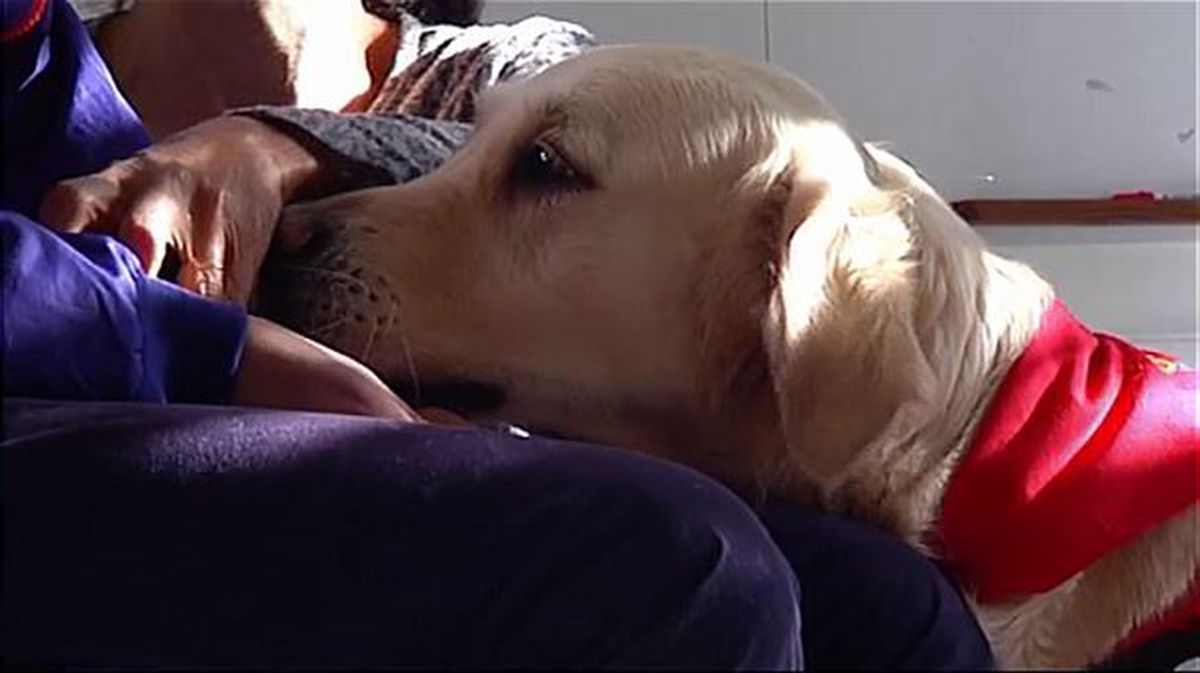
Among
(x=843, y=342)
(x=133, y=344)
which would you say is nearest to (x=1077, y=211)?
(x=843, y=342)

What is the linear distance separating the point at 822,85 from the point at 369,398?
2352 millimetres

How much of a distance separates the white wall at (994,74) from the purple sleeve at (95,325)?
7.74ft

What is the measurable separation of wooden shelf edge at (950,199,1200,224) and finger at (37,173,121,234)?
218cm

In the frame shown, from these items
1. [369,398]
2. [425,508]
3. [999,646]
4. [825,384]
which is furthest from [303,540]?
[999,646]

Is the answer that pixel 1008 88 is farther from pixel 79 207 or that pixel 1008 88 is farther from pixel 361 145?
pixel 79 207

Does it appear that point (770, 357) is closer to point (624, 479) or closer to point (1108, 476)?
point (1108, 476)

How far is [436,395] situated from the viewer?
3.94 feet

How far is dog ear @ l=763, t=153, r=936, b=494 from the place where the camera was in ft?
3.48

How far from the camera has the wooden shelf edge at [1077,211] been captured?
10.0 ft

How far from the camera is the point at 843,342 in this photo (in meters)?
1.07

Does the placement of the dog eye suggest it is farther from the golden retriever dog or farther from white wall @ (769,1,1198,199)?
white wall @ (769,1,1198,199)

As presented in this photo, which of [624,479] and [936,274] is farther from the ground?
[624,479]

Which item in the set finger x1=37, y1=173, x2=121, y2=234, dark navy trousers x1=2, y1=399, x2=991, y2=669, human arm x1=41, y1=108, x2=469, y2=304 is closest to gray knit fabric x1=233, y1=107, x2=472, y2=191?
human arm x1=41, y1=108, x2=469, y2=304

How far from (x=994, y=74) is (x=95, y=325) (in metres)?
2.60
